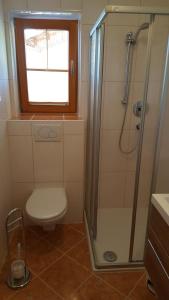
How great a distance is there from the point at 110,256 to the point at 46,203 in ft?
2.29

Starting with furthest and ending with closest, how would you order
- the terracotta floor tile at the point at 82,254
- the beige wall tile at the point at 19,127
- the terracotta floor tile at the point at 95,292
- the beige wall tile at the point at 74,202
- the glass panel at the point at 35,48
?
the beige wall tile at the point at 74,202
the glass panel at the point at 35,48
the beige wall tile at the point at 19,127
the terracotta floor tile at the point at 82,254
the terracotta floor tile at the point at 95,292

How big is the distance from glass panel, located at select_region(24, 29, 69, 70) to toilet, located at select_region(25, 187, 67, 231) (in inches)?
48.8

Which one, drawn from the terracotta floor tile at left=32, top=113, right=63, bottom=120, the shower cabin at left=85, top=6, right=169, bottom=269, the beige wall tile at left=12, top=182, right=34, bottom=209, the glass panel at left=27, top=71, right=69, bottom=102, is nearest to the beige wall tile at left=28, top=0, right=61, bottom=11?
the shower cabin at left=85, top=6, right=169, bottom=269

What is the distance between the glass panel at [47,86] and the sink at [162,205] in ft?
5.05

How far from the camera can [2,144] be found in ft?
6.40

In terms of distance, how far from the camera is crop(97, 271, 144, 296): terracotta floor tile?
1.70m

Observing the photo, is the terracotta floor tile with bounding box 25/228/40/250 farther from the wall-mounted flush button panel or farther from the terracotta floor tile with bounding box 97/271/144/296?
the wall-mounted flush button panel

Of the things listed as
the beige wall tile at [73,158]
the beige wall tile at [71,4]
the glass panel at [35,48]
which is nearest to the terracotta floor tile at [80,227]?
the beige wall tile at [73,158]

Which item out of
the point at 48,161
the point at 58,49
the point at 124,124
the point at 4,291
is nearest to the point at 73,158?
the point at 48,161

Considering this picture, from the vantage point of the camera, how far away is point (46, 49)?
2.26m

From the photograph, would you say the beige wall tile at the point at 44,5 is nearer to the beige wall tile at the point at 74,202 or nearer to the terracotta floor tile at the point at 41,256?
the beige wall tile at the point at 74,202

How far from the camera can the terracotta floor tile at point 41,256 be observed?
6.21 feet

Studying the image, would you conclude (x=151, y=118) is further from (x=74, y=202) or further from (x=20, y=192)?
(x=20, y=192)

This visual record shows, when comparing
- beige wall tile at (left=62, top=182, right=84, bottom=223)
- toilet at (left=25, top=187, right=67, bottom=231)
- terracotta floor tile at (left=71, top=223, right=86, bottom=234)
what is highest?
toilet at (left=25, top=187, right=67, bottom=231)
